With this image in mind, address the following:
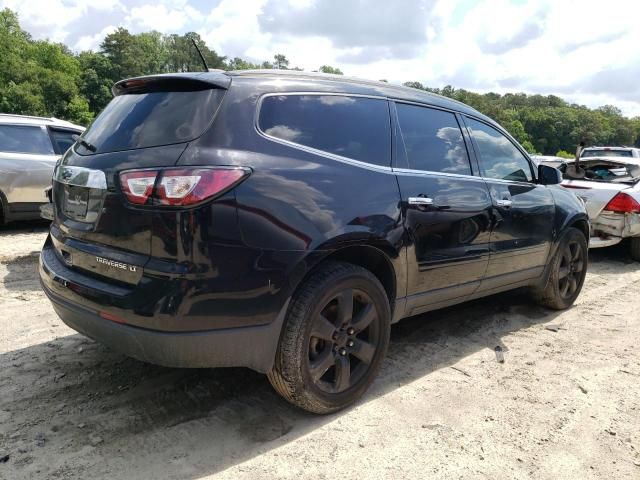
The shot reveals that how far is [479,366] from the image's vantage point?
12.2ft

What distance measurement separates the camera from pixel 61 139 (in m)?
8.19

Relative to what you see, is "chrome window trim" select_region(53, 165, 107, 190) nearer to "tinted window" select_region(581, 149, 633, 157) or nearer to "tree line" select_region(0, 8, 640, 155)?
"tinted window" select_region(581, 149, 633, 157)

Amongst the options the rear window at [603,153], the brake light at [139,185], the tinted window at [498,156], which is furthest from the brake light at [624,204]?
the rear window at [603,153]

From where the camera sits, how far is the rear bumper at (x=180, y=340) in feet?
7.81

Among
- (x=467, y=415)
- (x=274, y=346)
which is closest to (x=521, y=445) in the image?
(x=467, y=415)

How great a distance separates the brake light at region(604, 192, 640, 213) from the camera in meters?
7.05

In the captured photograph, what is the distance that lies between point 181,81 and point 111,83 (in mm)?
44662

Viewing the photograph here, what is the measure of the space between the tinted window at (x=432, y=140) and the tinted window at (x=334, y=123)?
20 centimetres

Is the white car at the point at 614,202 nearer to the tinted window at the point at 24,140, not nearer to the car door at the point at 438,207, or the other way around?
the car door at the point at 438,207

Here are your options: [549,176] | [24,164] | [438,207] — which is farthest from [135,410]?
[24,164]

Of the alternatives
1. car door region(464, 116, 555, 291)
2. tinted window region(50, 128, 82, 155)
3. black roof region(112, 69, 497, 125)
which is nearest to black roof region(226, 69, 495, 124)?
black roof region(112, 69, 497, 125)

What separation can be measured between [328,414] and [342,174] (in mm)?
1341

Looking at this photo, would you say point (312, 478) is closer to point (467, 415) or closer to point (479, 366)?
point (467, 415)

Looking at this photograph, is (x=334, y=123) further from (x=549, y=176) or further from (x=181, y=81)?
(x=549, y=176)
